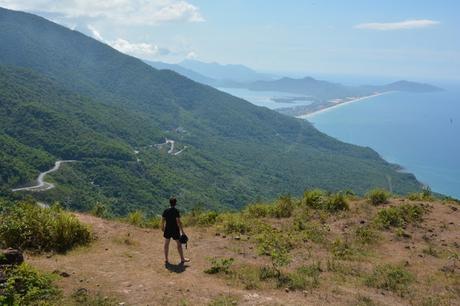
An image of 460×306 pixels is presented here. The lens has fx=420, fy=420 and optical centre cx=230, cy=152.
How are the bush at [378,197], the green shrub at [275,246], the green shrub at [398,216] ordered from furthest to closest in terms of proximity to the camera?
1. the bush at [378,197]
2. the green shrub at [398,216]
3. the green shrub at [275,246]

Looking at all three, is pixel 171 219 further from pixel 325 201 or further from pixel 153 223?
pixel 325 201

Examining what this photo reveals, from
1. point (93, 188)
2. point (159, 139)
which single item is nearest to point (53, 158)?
point (93, 188)

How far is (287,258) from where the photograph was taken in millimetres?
10500

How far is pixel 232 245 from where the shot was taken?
39.9 feet

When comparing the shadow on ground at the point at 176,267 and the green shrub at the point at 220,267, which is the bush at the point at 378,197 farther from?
the shadow on ground at the point at 176,267

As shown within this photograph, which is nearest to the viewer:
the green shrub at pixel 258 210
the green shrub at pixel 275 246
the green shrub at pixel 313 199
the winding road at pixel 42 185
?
the green shrub at pixel 275 246

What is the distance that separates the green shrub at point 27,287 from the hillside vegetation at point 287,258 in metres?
0.26

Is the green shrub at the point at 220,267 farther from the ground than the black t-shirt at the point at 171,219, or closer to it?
closer to it

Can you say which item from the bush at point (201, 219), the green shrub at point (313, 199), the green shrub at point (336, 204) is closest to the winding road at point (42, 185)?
the bush at point (201, 219)

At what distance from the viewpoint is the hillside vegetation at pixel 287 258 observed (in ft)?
27.9

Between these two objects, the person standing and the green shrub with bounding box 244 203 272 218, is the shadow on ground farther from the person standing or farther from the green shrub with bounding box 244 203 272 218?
the green shrub with bounding box 244 203 272 218

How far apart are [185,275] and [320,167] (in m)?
140

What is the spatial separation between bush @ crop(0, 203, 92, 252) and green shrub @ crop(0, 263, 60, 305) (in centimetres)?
233

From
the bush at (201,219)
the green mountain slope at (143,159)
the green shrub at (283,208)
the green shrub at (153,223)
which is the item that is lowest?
the green mountain slope at (143,159)
